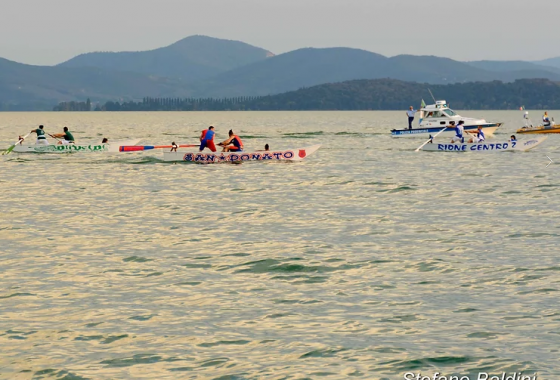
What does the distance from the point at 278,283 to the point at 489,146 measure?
45.7 m

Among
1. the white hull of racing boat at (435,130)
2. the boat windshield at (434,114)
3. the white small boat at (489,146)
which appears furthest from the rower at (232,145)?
the boat windshield at (434,114)

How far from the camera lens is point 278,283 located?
20.0 metres

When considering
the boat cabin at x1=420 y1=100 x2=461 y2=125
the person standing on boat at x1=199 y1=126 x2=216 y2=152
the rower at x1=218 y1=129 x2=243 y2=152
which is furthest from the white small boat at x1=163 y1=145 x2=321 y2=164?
the boat cabin at x1=420 y1=100 x2=461 y2=125

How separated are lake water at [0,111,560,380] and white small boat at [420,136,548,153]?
2105 cm

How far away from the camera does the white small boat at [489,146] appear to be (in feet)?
202

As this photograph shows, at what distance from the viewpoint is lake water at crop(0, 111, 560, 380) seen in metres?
14.0

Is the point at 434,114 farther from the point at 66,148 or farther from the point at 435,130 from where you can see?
the point at 66,148

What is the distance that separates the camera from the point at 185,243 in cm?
2564

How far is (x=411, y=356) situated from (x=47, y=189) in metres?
31.3

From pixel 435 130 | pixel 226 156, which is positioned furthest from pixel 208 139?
pixel 435 130

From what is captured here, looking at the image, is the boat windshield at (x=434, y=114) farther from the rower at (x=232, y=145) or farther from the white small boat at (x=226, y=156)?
the rower at (x=232, y=145)

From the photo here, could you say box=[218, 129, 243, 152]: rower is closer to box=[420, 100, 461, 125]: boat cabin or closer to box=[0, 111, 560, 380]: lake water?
box=[0, 111, 560, 380]: lake water

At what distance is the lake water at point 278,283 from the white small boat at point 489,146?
69.1 feet

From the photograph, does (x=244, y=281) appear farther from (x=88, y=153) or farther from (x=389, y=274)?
(x=88, y=153)
